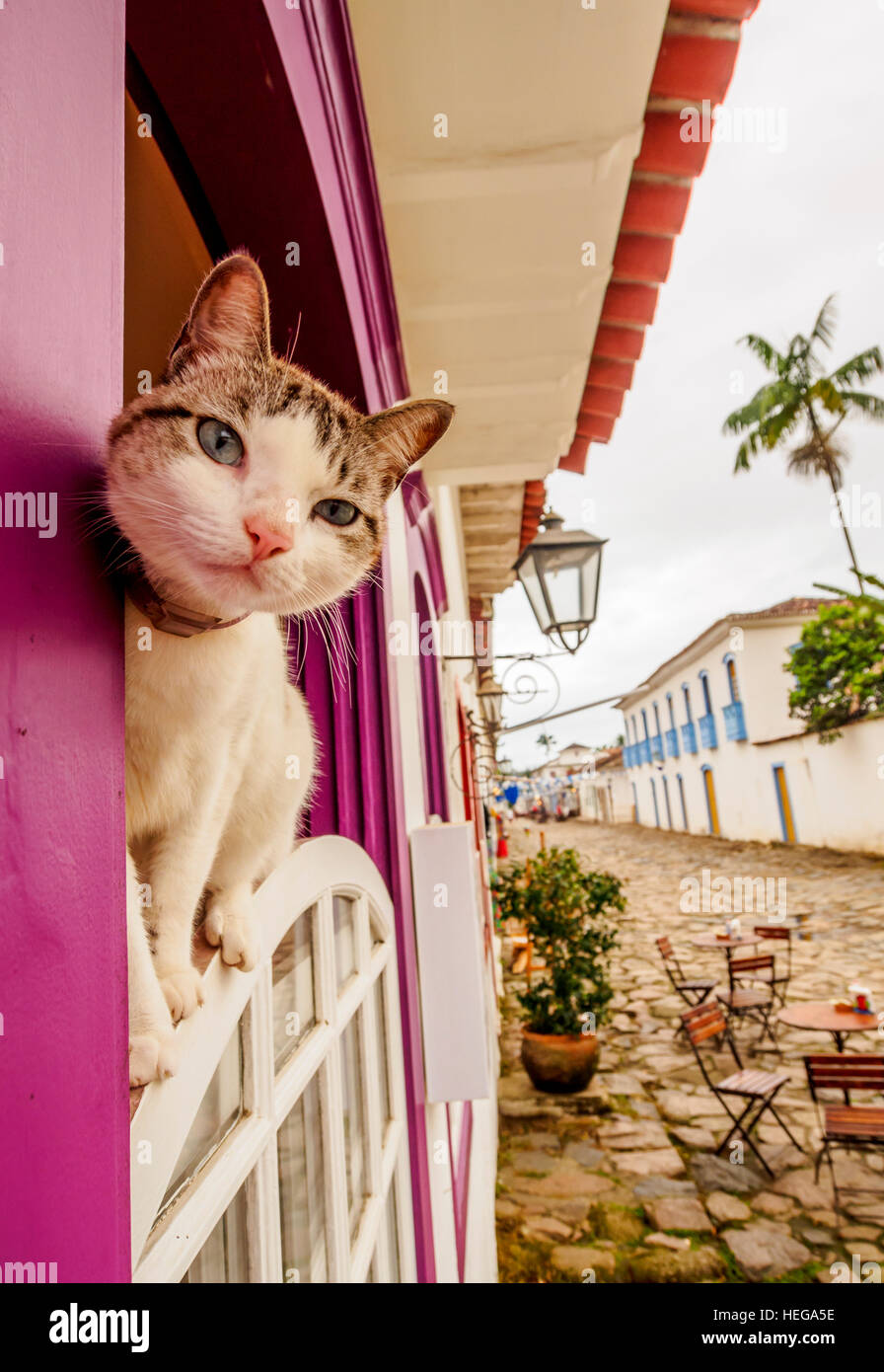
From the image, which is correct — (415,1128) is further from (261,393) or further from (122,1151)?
(261,393)

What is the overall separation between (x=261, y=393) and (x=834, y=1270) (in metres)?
5.26

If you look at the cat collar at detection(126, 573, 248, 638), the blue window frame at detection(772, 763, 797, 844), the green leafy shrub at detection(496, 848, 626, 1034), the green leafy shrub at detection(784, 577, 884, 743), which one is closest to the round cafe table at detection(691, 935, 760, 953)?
the green leafy shrub at detection(496, 848, 626, 1034)

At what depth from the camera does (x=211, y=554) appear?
599 millimetres

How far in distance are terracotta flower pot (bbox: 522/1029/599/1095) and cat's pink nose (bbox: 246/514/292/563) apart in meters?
6.67

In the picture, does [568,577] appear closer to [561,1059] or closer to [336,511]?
[336,511]

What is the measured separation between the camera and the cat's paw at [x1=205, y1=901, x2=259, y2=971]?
2.98 feet

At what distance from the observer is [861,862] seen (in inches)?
617

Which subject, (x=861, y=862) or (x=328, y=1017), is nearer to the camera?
(x=328, y=1017)

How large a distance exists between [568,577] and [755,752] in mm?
19506

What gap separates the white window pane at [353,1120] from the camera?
4.75 ft

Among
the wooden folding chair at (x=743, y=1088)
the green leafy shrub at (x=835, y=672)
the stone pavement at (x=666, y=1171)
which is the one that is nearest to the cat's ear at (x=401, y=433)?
the stone pavement at (x=666, y=1171)

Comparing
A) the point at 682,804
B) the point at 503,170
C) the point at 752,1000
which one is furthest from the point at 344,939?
the point at 682,804

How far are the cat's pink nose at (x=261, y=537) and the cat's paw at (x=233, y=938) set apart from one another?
53cm
